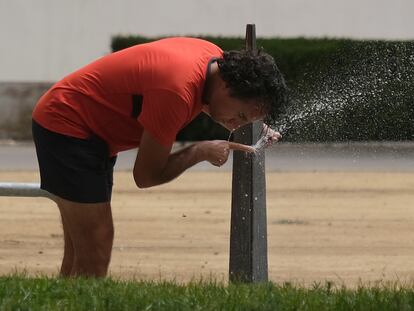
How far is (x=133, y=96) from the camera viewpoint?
4855mm

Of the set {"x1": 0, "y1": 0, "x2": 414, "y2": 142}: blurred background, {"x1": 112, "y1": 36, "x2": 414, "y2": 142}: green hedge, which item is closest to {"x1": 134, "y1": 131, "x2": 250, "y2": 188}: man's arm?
{"x1": 112, "y1": 36, "x2": 414, "y2": 142}: green hedge

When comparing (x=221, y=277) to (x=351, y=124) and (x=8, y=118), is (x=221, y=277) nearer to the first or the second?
(x=351, y=124)

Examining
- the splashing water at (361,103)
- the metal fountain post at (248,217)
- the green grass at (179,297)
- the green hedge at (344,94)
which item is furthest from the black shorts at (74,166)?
the splashing water at (361,103)

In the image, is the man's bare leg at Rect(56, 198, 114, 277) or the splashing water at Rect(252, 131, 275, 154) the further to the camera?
the splashing water at Rect(252, 131, 275, 154)

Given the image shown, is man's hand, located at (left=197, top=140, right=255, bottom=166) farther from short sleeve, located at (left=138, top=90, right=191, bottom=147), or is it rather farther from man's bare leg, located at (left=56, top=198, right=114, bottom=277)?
man's bare leg, located at (left=56, top=198, right=114, bottom=277)

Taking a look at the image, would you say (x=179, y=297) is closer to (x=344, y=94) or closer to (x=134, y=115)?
(x=134, y=115)

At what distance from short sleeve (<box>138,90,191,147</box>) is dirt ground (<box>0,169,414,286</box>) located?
1.94m

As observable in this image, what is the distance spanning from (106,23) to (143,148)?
14.5 metres

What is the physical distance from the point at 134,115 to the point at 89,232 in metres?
0.54

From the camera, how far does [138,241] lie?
26.5 feet

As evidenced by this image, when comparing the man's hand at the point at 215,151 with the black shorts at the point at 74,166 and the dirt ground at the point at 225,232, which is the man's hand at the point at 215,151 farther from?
the dirt ground at the point at 225,232

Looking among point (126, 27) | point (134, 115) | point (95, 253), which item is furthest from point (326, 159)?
point (134, 115)

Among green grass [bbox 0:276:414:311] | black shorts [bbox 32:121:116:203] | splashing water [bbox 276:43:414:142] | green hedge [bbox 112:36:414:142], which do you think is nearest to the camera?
green grass [bbox 0:276:414:311]

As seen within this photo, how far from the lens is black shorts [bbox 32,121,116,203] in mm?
5000
